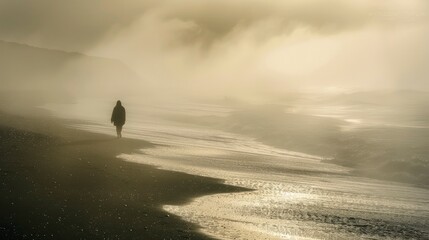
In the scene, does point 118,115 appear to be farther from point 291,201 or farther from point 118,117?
point 291,201

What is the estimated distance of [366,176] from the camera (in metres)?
30.3

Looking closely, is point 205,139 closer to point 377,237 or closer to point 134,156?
point 134,156

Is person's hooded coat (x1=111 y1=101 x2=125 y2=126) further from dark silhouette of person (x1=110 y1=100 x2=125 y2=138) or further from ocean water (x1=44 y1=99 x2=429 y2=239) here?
ocean water (x1=44 y1=99 x2=429 y2=239)

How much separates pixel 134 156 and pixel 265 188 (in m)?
8.47

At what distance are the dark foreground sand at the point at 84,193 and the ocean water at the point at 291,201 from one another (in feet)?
3.19

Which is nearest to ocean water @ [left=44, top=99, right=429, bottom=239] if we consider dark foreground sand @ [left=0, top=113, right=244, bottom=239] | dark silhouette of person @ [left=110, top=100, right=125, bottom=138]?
dark foreground sand @ [left=0, top=113, right=244, bottom=239]

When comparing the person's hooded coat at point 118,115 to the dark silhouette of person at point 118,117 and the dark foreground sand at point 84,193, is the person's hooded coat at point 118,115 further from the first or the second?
the dark foreground sand at point 84,193

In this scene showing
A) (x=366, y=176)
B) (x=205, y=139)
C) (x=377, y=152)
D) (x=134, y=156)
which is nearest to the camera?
(x=134, y=156)

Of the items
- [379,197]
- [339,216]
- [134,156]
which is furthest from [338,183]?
[134,156]

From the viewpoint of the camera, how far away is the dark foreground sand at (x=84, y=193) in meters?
13.2

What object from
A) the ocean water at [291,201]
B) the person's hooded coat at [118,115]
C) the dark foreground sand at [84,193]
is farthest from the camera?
the person's hooded coat at [118,115]

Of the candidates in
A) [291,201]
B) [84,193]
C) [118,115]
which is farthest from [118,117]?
[84,193]

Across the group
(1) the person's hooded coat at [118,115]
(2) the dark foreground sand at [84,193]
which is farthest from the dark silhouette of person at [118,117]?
(2) the dark foreground sand at [84,193]

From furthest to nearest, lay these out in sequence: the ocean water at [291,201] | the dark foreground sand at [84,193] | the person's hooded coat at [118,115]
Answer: the person's hooded coat at [118,115], the ocean water at [291,201], the dark foreground sand at [84,193]
